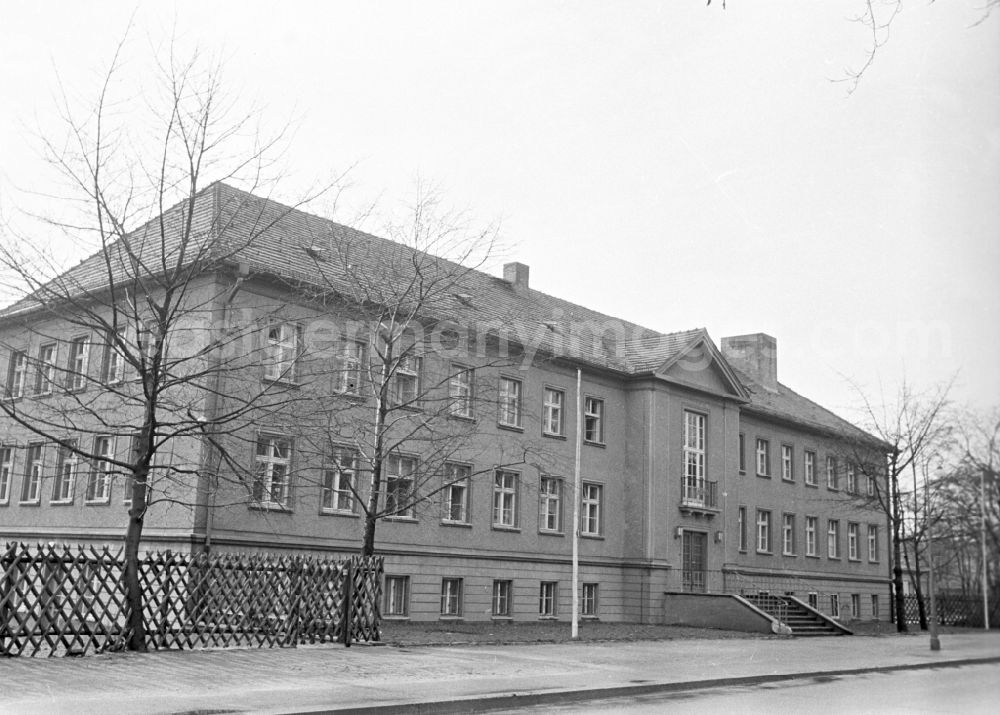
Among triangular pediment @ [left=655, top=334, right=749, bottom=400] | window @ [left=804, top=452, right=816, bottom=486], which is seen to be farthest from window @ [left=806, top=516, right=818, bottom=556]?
triangular pediment @ [left=655, top=334, right=749, bottom=400]

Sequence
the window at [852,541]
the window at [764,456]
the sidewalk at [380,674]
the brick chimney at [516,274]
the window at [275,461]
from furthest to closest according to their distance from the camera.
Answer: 1. the window at [852,541]
2. the window at [764,456]
3. the brick chimney at [516,274]
4. the window at [275,461]
5. the sidewalk at [380,674]

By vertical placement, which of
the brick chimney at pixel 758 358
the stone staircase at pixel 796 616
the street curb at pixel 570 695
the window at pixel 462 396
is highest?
the brick chimney at pixel 758 358

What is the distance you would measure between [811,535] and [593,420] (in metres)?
16.1

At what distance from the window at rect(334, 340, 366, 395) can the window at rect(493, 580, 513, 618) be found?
26.5 feet

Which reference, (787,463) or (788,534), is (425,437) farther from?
(787,463)

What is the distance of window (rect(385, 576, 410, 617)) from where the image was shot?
2783 cm

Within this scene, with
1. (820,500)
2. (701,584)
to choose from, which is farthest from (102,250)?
(820,500)

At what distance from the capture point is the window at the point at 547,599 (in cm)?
3244

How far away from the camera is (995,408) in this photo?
10008 millimetres

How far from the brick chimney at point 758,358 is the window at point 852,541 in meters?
7.27

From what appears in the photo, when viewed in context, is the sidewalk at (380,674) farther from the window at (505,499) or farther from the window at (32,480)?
the window at (32,480)

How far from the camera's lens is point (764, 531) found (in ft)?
141

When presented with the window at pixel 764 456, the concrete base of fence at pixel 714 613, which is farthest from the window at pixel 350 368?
the window at pixel 764 456

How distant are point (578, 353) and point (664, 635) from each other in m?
10.4
